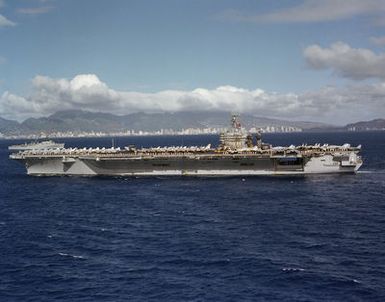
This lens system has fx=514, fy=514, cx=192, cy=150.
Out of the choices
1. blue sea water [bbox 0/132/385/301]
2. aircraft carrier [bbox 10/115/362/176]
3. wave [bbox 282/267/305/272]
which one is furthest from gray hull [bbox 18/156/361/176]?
wave [bbox 282/267/305/272]

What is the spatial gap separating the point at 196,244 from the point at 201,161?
42.6 meters

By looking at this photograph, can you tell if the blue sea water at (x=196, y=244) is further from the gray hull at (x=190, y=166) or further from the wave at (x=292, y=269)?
→ the gray hull at (x=190, y=166)

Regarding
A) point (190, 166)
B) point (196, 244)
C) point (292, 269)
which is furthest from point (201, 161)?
point (292, 269)

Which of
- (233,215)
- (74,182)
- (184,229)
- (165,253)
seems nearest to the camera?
(165,253)

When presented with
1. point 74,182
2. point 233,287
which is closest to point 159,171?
point 74,182

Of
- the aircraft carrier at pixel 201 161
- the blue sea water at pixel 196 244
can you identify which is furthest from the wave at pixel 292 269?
the aircraft carrier at pixel 201 161

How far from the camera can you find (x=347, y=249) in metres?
38.9

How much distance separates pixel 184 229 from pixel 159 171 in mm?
39147

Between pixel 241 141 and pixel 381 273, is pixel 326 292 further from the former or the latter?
pixel 241 141

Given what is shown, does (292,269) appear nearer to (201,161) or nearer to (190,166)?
(201,161)

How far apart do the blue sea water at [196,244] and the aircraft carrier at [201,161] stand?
10748 millimetres

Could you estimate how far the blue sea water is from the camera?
103 ft

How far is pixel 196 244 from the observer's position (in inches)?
1608

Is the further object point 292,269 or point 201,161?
point 201,161
